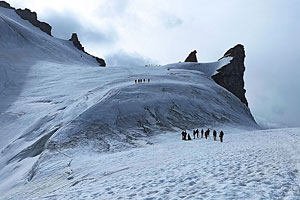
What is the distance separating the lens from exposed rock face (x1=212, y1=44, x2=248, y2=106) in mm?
96625

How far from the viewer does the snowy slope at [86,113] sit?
2842 cm

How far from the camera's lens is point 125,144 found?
3014 cm

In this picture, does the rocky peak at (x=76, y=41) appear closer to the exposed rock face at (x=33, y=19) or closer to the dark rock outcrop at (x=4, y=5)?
the exposed rock face at (x=33, y=19)

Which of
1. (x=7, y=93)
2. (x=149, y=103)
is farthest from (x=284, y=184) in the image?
(x=7, y=93)

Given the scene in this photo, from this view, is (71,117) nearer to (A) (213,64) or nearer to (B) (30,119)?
(B) (30,119)

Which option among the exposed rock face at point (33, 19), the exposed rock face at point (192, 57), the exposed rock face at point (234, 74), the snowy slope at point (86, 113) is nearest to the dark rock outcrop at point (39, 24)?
the exposed rock face at point (33, 19)

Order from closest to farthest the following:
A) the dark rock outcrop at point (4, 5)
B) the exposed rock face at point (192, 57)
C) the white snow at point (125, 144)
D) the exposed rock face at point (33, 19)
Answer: the white snow at point (125, 144) → the exposed rock face at point (192, 57) → the exposed rock face at point (33, 19) → the dark rock outcrop at point (4, 5)

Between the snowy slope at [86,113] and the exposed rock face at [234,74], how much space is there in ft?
101

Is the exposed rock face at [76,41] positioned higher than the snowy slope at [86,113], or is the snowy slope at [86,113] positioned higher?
the exposed rock face at [76,41]

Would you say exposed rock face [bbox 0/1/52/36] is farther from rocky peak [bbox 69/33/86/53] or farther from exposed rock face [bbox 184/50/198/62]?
exposed rock face [bbox 184/50/198/62]

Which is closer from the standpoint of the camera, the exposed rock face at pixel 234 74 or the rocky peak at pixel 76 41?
the exposed rock face at pixel 234 74

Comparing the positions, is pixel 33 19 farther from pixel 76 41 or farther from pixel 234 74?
pixel 234 74

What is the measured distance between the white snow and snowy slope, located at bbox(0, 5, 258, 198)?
0.16 metres

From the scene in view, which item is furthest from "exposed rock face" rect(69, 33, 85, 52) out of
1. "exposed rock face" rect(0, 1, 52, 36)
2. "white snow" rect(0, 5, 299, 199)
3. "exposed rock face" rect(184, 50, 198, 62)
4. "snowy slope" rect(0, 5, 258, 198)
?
"snowy slope" rect(0, 5, 258, 198)
